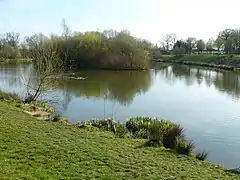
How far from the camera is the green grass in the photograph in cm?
679

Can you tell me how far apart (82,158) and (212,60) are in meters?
72.7

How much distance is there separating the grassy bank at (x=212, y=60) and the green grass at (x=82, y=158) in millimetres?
54682

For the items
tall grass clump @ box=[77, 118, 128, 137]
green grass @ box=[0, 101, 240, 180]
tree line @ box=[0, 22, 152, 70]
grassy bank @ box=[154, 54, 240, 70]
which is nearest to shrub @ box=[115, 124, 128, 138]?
tall grass clump @ box=[77, 118, 128, 137]

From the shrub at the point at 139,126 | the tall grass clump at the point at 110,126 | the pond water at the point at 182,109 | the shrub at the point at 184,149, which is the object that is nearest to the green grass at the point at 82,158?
the shrub at the point at 184,149

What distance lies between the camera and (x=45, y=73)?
20.2 metres

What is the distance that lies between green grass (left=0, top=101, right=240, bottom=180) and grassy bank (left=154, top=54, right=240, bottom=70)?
54682 mm

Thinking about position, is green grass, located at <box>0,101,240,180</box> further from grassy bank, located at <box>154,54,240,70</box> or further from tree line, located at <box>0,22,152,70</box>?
grassy bank, located at <box>154,54,240,70</box>

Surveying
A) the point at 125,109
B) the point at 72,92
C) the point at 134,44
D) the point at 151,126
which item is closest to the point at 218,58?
the point at 134,44

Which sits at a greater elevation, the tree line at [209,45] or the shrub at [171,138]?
the tree line at [209,45]

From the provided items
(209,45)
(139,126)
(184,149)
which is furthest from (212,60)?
(184,149)

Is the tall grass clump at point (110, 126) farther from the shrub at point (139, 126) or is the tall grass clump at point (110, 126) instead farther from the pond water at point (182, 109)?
the pond water at point (182, 109)

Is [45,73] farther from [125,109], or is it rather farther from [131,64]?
[131,64]

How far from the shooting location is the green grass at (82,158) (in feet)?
22.3

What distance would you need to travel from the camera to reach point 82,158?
26.3 feet
